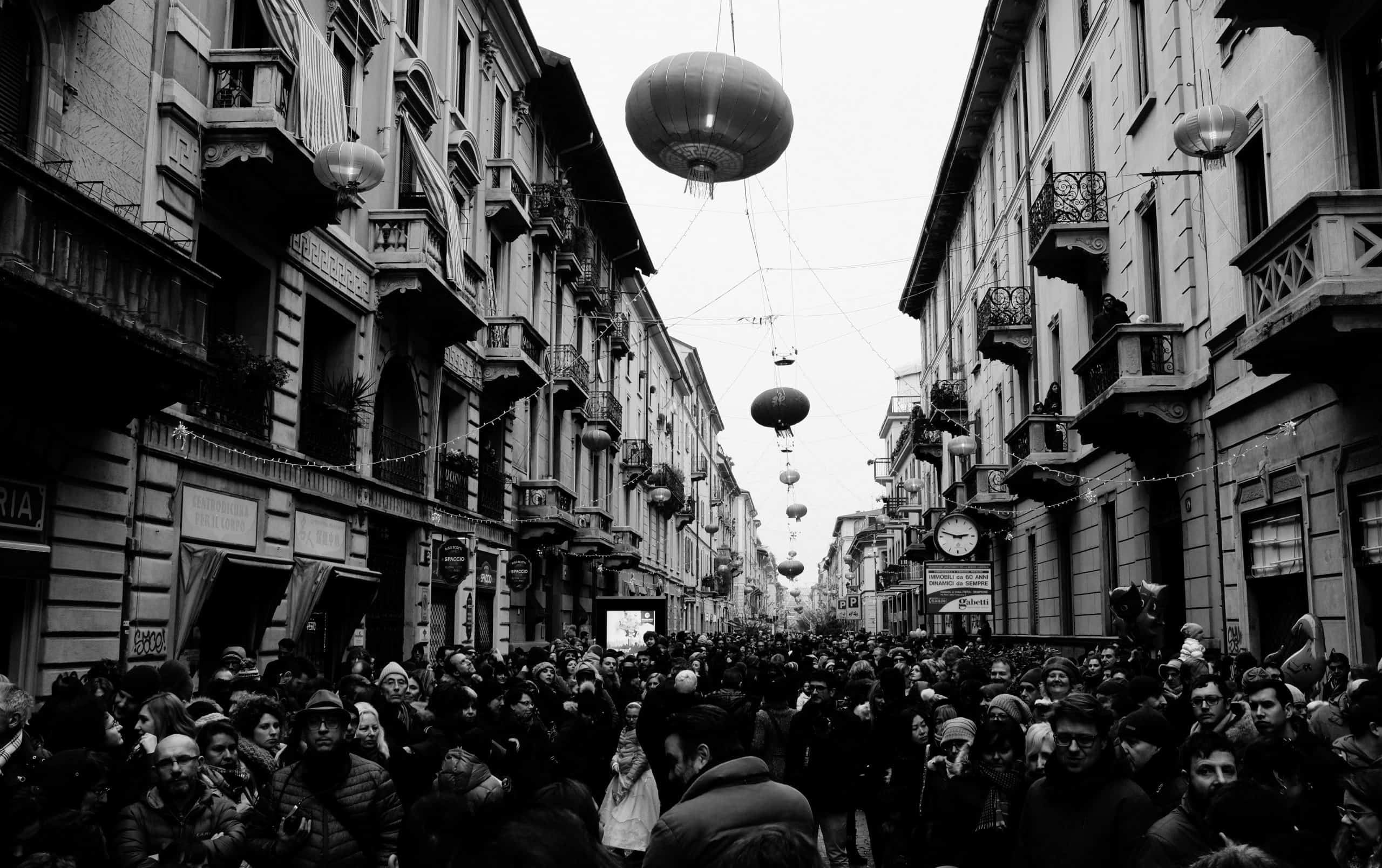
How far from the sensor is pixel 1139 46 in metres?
18.6

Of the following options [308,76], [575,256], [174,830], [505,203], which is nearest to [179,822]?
[174,830]

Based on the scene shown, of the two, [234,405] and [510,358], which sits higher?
[510,358]

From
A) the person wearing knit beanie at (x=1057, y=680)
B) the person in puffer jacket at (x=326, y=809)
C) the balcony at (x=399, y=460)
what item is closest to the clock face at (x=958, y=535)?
the balcony at (x=399, y=460)

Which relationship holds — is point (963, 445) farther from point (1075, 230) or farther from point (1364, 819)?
point (1364, 819)

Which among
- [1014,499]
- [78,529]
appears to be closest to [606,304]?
[1014,499]

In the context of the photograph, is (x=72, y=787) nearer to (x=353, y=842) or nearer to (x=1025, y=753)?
(x=353, y=842)

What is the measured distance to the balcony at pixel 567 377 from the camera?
3056 cm

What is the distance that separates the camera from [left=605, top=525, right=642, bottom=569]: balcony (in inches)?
1548

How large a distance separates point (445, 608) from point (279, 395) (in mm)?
8414

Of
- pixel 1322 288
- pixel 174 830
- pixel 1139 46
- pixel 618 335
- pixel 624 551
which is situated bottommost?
pixel 174 830

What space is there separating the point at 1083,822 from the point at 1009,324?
2268cm

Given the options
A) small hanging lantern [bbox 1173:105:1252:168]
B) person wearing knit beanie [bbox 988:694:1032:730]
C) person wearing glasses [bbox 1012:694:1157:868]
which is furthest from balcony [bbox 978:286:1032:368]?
person wearing glasses [bbox 1012:694:1157:868]

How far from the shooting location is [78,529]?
37.6 feet

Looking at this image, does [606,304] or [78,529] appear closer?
[78,529]
